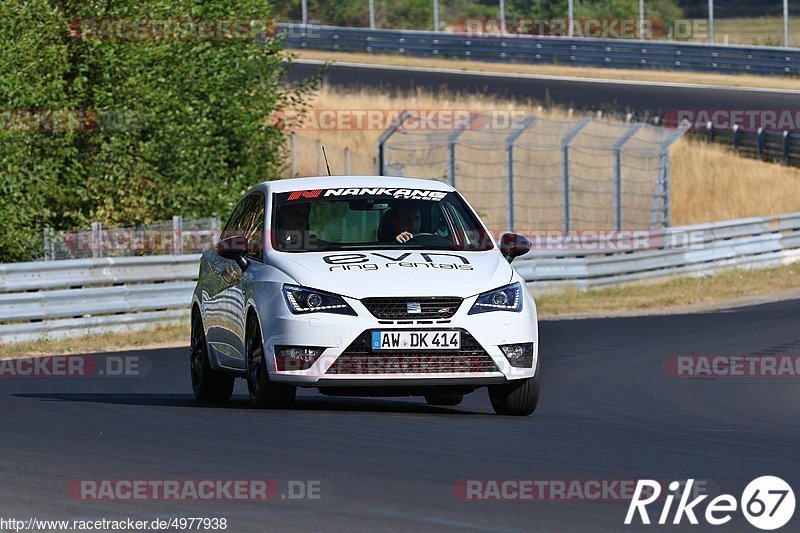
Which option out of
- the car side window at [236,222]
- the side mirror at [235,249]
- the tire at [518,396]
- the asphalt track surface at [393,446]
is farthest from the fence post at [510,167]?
the tire at [518,396]

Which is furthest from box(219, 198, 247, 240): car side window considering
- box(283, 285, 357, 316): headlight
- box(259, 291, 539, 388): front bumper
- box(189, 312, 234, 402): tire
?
box(259, 291, 539, 388): front bumper

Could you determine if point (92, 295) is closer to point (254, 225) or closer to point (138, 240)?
point (138, 240)

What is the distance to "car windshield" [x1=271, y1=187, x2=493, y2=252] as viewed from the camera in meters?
10.5

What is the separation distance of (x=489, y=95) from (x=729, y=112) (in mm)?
7621

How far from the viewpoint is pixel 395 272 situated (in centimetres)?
977

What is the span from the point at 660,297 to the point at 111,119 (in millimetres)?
9334

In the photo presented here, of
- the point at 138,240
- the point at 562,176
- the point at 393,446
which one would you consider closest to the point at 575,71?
the point at 562,176

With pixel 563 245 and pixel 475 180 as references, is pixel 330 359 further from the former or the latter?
pixel 475 180

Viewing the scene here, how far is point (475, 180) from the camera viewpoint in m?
35.8

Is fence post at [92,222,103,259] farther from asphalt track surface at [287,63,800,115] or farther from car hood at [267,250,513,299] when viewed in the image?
asphalt track surface at [287,63,800,115]

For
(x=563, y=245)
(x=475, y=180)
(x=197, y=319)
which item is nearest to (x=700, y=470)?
(x=197, y=319)

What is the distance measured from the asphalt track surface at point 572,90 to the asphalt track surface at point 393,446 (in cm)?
3007

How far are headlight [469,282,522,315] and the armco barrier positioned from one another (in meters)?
10.1

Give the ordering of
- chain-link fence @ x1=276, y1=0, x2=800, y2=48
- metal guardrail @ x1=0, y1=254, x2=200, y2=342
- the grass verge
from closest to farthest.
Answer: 1. metal guardrail @ x1=0, y1=254, x2=200, y2=342
2. the grass verge
3. chain-link fence @ x1=276, y1=0, x2=800, y2=48
